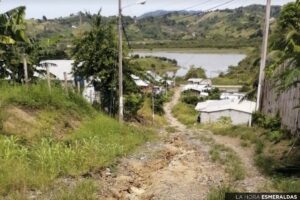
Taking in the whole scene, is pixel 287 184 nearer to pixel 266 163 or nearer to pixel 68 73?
pixel 266 163

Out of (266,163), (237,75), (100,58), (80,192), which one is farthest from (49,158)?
(237,75)

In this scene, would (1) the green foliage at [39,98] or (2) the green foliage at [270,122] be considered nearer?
(1) the green foliage at [39,98]

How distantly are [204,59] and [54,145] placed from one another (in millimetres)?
131339

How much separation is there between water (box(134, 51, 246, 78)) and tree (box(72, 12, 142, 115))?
8590 cm

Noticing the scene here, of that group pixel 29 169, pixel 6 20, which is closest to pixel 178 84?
pixel 6 20

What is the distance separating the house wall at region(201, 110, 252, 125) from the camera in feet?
123

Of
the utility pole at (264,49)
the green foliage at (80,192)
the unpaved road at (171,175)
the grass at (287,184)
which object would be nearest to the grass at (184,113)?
the utility pole at (264,49)

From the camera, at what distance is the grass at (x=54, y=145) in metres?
9.81

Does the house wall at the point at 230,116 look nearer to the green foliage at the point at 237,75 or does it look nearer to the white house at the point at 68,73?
the white house at the point at 68,73

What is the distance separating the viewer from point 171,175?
1209 centimetres

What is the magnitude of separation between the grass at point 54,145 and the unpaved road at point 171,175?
25.6 inches

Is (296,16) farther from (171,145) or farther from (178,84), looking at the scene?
(178,84)

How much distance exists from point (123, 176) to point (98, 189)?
6.38 ft

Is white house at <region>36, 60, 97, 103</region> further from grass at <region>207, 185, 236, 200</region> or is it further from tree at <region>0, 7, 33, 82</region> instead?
grass at <region>207, 185, 236, 200</region>
